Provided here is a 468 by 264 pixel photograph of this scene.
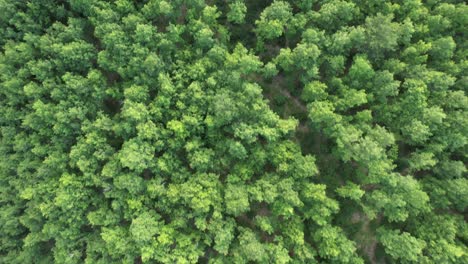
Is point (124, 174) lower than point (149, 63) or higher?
lower

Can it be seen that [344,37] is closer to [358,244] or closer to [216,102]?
[216,102]

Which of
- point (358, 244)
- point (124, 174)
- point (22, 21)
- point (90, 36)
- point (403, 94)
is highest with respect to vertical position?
point (403, 94)

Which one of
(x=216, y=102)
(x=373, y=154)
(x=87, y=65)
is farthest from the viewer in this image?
(x=87, y=65)

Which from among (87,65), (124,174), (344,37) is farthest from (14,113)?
(344,37)

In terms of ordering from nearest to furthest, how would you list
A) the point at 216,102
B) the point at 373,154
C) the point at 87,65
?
1. the point at 373,154
2. the point at 216,102
3. the point at 87,65

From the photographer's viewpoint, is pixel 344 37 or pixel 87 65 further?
pixel 87 65

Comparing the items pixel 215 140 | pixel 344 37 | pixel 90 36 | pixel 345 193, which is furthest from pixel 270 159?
pixel 90 36

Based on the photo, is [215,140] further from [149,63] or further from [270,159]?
[149,63]
